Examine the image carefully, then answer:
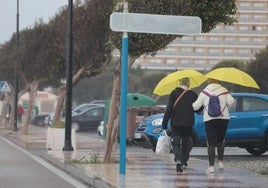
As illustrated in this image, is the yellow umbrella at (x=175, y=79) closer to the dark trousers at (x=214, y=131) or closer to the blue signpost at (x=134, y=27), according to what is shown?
the blue signpost at (x=134, y=27)

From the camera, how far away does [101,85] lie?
94875 millimetres

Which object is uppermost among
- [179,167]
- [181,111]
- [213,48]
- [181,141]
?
[213,48]

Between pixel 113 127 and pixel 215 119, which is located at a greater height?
pixel 215 119

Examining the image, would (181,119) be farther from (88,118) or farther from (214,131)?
(88,118)

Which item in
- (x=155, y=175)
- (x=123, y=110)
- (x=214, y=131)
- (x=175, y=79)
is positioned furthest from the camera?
(x=175, y=79)

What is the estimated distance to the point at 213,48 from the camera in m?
107

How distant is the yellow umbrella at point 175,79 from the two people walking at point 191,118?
843mm

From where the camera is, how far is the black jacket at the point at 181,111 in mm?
11945

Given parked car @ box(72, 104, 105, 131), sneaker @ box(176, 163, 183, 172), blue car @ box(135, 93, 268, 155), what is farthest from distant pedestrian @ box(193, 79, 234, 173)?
parked car @ box(72, 104, 105, 131)

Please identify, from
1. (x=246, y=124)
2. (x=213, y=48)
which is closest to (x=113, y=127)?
(x=246, y=124)

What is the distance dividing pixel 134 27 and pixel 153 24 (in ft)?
1.23

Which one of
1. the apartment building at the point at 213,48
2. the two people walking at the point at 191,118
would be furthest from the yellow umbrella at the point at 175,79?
the apartment building at the point at 213,48

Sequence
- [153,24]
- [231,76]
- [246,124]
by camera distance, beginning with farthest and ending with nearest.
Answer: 1. [246,124]
2. [231,76]
3. [153,24]

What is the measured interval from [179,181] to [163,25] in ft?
9.41
